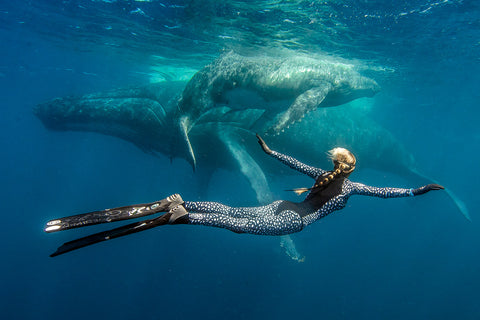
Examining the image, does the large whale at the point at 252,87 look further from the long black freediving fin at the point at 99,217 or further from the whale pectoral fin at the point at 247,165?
the long black freediving fin at the point at 99,217

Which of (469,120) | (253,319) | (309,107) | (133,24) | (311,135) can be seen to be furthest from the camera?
(469,120)

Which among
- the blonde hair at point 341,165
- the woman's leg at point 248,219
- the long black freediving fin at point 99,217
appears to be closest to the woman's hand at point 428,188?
the blonde hair at point 341,165

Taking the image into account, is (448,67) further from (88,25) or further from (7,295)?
(7,295)

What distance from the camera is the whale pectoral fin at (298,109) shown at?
7.11 meters

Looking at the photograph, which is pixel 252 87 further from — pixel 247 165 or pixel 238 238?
pixel 238 238

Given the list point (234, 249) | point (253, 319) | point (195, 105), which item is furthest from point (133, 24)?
point (253, 319)

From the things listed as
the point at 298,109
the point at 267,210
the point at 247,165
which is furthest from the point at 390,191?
the point at 247,165

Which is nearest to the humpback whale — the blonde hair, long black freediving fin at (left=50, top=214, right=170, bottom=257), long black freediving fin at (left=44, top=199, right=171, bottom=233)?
the blonde hair

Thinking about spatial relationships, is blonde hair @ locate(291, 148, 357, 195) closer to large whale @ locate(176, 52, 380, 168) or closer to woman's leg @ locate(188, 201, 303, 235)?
woman's leg @ locate(188, 201, 303, 235)

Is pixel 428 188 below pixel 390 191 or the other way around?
the other way around

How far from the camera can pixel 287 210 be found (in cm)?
457

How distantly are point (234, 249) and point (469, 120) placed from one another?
40.8m

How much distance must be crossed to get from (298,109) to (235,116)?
3.76 meters

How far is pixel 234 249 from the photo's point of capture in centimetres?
1762
